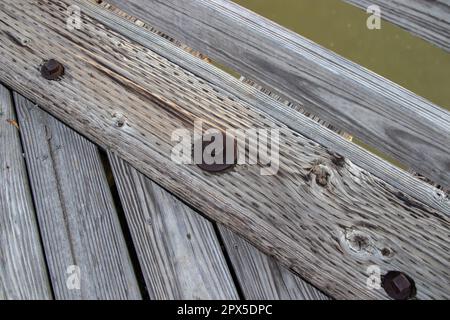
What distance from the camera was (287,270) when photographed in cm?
181

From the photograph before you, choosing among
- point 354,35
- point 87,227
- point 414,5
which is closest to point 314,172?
point 414,5

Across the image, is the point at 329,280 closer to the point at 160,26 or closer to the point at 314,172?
the point at 314,172

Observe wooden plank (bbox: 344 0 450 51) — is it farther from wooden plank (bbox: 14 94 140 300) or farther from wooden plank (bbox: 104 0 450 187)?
wooden plank (bbox: 14 94 140 300)

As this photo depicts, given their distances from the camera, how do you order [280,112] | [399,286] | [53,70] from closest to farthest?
1. [399,286]
2. [280,112]
3. [53,70]

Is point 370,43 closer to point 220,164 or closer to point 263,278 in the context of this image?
point 220,164

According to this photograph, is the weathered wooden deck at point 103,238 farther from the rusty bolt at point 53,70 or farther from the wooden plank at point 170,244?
the rusty bolt at point 53,70

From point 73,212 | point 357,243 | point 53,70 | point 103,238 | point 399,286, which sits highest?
point 53,70

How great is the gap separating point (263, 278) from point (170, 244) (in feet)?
0.99

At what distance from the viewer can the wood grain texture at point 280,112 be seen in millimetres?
1617

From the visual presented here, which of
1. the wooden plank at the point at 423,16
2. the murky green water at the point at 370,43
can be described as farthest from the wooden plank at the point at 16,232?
the murky green water at the point at 370,43

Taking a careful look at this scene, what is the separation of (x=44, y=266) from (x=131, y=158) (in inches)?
17.4

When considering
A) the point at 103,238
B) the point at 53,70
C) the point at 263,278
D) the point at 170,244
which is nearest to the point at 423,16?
the point at 263,278

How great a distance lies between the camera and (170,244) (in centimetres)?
186

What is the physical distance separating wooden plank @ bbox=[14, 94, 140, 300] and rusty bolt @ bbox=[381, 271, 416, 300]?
2.34ft
